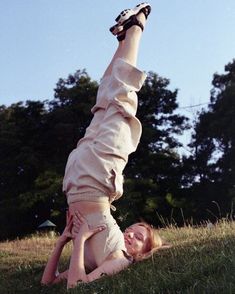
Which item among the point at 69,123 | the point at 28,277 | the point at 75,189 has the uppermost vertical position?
the point at 69,123

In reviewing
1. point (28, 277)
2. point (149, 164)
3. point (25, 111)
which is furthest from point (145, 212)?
point (28, 277)

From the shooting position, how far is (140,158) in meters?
23.6

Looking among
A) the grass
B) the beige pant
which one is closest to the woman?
the beige pant

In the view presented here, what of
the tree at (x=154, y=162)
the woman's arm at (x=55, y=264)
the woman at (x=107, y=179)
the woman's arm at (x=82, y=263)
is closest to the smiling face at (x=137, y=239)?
the woman at (x=107, y=179)

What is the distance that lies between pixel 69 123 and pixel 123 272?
20224 mm

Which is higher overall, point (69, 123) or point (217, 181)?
point (69, 123)

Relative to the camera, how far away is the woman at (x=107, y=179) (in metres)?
4.91

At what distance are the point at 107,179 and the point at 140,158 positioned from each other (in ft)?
61.1

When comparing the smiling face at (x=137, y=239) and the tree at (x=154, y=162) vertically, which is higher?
the tree at (x=154, y=162)

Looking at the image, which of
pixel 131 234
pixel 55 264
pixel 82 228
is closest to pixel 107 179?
pixel 82 228

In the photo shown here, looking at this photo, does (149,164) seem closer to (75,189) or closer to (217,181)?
(217,181)

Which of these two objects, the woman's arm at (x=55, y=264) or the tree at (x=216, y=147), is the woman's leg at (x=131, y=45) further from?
the tree at (x=216, y=147)

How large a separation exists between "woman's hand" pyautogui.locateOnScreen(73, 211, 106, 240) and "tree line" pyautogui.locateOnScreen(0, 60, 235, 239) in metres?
15.1

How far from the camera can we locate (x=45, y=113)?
25.9 meters
